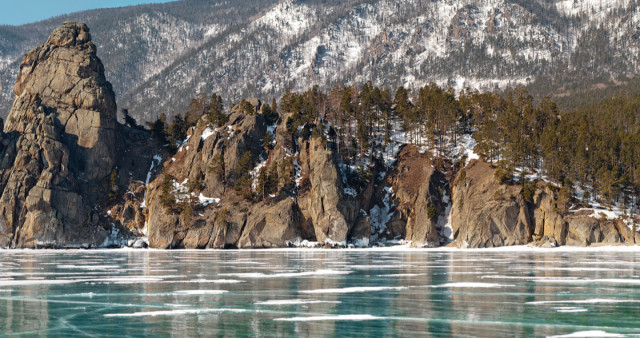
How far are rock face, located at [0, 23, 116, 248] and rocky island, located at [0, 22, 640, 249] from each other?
0.77 feet

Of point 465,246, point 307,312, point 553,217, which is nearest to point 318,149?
point 465,246

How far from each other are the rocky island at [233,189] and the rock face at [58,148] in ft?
0.77

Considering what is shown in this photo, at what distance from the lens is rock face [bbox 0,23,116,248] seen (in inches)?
4168

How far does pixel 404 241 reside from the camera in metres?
105

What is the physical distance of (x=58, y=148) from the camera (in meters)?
113

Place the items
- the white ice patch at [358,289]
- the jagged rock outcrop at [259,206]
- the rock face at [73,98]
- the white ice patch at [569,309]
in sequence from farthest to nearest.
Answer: the rock face at [73,98] < the jagged rock outcrop at [259,206] < the white ice patch at [358,289] < the white ice patch at [569,309]

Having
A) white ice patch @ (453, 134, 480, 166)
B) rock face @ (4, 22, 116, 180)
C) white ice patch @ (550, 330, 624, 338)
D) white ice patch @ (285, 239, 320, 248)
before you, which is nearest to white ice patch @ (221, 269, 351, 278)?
white ice patch @ (550, 330, 624, 338)

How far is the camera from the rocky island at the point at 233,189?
98.6 meters

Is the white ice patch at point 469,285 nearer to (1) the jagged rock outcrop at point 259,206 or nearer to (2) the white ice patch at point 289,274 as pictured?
(2) the white ice patch at point 289,274

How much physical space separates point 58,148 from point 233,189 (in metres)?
33.5

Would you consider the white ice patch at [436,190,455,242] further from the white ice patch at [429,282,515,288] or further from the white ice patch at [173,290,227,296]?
the white ice patch at [173,290,227,296]

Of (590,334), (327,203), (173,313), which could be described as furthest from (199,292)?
(327,203)

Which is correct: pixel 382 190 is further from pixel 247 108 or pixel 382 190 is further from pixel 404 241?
pixel 247 108

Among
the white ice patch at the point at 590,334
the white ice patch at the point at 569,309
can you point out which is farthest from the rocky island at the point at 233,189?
the white ice patch at the point at 590,334
